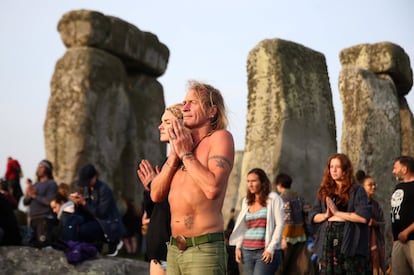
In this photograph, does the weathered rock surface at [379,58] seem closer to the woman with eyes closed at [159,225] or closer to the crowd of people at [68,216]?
the crowd of people at [68,216]

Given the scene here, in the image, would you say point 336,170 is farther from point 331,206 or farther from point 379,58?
point 379,58

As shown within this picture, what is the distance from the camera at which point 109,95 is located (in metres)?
17.1

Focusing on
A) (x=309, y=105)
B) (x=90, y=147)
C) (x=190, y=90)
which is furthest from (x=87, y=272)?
(x=90, y=147)

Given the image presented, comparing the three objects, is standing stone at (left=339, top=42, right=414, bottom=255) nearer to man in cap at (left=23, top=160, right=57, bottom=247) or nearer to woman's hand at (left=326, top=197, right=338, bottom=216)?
man in cap at (left=23, top=160, right=57, bottom=247)

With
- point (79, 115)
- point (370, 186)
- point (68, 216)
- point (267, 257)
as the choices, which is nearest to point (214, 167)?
point (267, 257)

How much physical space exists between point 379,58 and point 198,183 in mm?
13345

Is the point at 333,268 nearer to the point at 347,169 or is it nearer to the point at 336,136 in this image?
the point at 347,169

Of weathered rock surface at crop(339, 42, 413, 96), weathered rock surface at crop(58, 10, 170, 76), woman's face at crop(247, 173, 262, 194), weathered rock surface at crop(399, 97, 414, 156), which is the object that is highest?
weathered rock surface at crop(58, 10, 170, 76)

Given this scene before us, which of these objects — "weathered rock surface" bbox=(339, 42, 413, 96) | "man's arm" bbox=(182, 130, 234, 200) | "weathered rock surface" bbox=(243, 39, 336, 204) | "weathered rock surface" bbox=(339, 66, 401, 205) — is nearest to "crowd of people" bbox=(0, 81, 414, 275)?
"man's arm" bbox=(182, 130, 234, 200)

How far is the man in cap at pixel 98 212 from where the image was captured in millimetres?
8969

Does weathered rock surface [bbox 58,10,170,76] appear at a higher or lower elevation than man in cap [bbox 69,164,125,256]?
higher

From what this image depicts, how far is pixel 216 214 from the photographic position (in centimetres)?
442

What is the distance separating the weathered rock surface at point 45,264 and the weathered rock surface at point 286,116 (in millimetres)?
5728

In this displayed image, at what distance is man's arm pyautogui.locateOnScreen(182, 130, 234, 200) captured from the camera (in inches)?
168
